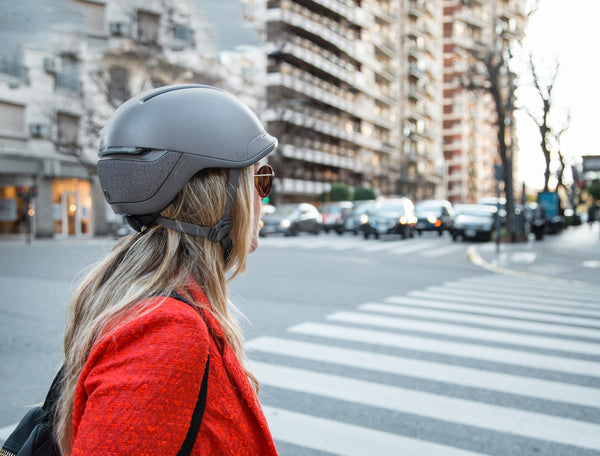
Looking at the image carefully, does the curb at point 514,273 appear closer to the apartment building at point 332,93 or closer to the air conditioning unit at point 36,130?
the air conditioning unit at point 36,130

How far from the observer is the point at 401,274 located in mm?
13000

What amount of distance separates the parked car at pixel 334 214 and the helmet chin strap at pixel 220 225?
30.1 meters

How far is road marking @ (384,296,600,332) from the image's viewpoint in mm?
7040

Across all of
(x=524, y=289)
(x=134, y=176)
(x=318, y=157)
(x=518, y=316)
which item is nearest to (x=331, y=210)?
(x=524, y=289)

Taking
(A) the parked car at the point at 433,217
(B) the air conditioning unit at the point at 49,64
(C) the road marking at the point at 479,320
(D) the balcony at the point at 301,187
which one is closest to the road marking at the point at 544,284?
(C) the road marking at the point at 479,320

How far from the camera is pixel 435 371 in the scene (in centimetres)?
510

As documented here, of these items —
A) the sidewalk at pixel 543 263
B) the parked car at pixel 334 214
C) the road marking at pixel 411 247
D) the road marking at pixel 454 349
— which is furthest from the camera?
the parked car at pixel 334 214

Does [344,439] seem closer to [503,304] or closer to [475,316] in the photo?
[475,316]

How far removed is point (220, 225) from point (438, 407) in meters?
3.37

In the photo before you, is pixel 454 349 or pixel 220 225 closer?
pixel 220 225

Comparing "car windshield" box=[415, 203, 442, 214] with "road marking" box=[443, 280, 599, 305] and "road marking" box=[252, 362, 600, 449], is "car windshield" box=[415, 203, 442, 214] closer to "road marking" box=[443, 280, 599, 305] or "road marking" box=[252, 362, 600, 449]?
"road marking" box=[443, 280, 599, 305]

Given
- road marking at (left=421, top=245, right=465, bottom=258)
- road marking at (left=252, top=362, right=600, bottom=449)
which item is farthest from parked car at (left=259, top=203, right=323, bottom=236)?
road marking at (left=252, top=362, right=600, bottom=449)

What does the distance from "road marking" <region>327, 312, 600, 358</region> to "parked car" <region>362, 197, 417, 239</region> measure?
61.1ft

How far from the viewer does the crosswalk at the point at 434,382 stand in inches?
143
